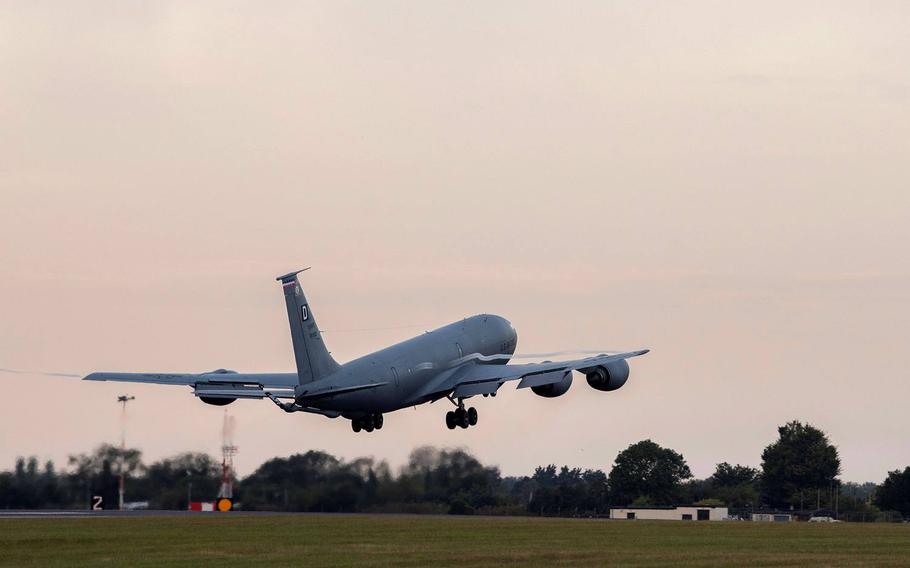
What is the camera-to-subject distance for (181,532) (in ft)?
271

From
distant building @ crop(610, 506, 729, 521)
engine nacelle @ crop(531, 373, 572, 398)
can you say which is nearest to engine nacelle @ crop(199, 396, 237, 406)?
engine nacelle @ crop(531, 373, 572, 398)

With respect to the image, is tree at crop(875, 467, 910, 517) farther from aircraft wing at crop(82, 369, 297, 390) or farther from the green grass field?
aircraft wing at crop(82, 369, 297, 390)

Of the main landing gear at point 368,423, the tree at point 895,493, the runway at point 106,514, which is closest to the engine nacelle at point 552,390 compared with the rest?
the main landing gear at point 368,423

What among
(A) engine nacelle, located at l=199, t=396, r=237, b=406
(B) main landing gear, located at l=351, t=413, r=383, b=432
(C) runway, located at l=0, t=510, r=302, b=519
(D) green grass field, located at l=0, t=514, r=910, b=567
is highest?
(A) engine nacelle, located at l=199, t=396, r=237, b=406

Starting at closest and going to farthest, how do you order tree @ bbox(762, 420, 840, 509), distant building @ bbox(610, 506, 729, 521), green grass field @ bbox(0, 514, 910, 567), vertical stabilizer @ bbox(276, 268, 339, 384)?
green grass field @ bbox(0, 514, 910, 567)
vertical stabilizer @ bbox(276, 268, 339, 384)
distant building @ bbox(610, 506, 729, 521)
tree @ bbox(762, 420, 840, 509)

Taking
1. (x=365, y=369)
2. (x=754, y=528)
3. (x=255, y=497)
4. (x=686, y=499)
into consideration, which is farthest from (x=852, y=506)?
(x=365, y=369)

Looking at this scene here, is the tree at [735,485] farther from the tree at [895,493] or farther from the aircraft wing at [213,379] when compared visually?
the aircraft wing at [213,379]

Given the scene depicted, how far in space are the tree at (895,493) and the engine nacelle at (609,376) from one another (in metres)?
60.0

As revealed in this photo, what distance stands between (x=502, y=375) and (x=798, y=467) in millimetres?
81909

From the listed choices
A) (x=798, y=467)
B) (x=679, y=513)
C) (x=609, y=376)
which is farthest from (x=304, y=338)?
(x=798, y=467)

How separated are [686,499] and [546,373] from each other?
197 feet

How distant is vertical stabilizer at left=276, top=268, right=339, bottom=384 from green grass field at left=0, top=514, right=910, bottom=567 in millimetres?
8395

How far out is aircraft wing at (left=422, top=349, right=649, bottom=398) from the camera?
95.2 m

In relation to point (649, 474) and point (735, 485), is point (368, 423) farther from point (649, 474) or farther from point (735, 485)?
point (735, 485)
